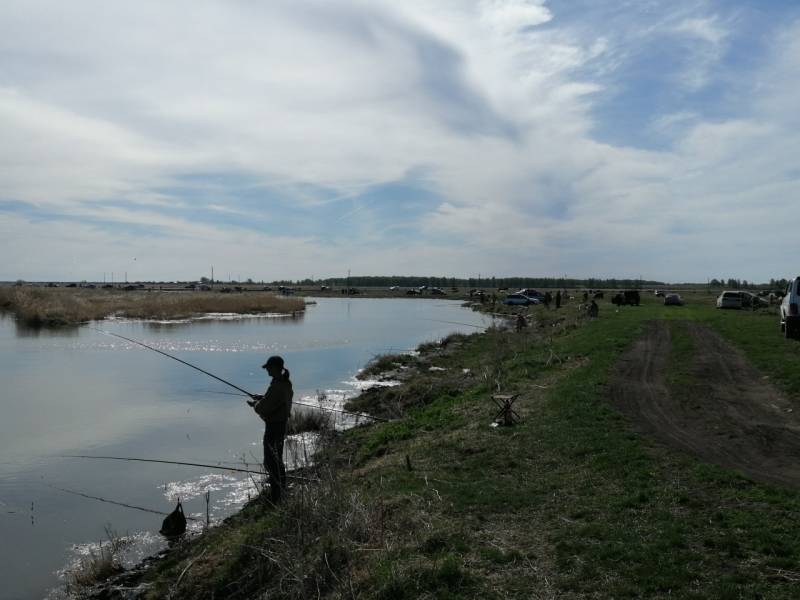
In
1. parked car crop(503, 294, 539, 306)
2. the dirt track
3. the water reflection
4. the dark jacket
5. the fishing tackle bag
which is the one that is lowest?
the fishing tackle bag

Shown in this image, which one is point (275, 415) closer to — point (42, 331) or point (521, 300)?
point (42, 331)

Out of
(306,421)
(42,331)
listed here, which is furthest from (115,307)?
(306,421)

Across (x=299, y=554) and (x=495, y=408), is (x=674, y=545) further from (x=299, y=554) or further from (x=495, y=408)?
(x=495, y=408)

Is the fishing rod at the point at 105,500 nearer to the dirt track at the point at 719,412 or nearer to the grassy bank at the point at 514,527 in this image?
the grassy bank at the point at 514,527

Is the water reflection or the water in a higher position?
the water reflection

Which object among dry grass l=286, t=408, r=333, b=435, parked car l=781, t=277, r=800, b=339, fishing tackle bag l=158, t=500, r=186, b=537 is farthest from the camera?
parked car l=781, t=277, r=800, b=339

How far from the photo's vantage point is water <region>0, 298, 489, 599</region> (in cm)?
1102

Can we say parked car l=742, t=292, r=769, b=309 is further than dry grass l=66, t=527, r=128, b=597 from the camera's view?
Yes

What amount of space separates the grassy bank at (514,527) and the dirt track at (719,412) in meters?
0.63

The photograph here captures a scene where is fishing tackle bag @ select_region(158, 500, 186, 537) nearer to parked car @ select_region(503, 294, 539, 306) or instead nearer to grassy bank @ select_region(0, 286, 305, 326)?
grassy bank @ select_region(0, 286, 305, 326)

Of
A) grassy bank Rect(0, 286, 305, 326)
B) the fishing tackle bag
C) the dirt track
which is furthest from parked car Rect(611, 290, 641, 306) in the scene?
the fishing tackle bag

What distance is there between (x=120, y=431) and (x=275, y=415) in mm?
10286

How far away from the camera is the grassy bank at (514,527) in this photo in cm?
591

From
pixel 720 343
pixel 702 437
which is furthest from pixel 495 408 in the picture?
pixel 720 343
